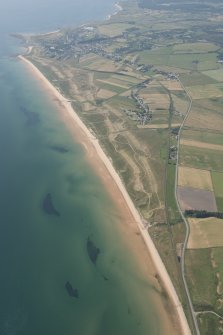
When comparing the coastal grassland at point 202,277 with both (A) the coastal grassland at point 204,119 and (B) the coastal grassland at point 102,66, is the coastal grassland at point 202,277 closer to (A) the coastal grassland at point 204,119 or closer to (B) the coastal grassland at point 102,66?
(A) the coastal grassland at point 204,119

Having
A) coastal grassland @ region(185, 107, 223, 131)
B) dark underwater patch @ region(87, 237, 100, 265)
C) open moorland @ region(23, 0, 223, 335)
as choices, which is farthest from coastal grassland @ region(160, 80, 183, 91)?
dark underwater patch @ region(87, 237, 100, 265)

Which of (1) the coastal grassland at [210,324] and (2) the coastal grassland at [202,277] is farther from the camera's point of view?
(2) the coastal grassland at [202,277]

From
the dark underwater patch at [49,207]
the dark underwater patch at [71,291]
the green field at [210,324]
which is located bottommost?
the green field at [210,324]

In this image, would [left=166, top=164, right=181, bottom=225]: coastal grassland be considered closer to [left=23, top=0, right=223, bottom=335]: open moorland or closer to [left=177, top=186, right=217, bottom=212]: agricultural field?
[left=23, top=0, right=223, bottom=335]: open moorland

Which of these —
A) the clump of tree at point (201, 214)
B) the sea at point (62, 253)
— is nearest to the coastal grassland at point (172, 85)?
the sea at point (62, 253)

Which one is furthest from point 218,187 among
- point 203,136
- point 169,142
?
point 203,136

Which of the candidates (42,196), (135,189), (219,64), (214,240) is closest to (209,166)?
(135,189)

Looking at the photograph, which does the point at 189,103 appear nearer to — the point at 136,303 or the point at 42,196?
the point at 42,196
